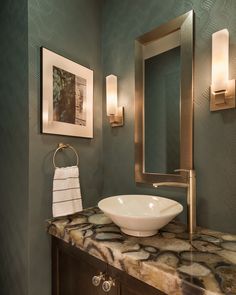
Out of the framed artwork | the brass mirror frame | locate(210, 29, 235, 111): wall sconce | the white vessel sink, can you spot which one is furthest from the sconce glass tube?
the framed artwork

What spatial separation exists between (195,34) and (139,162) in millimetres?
799

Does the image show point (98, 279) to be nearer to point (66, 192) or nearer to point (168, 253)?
point (168, 253)

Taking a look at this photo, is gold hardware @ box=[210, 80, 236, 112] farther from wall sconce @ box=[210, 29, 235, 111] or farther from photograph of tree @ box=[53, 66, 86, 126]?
photograph of tree @ box=[53, 66, 86, 126]

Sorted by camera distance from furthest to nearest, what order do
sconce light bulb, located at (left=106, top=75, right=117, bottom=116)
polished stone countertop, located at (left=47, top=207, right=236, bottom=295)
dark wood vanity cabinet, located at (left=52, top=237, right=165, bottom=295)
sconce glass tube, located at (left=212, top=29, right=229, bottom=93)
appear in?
sconce light bulb, located at (left=106, top=75, right=117, bottom=116)
sconce glass tube, located at (left=212, top=29, right=229, bottom=93)
dark wood vanity cabinet, located at (left=52, top=237, right=165, bottom=295)
polished stone countertop, located at (left=47, top=207, right=236, bottom=295)

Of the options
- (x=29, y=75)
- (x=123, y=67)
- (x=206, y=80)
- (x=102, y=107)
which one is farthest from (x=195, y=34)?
(x=29, y=75)

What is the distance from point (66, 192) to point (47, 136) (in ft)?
1.17

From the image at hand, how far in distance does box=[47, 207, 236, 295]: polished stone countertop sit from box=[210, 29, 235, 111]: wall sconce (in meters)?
0.63

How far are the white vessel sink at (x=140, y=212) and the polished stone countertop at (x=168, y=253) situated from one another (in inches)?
2.1

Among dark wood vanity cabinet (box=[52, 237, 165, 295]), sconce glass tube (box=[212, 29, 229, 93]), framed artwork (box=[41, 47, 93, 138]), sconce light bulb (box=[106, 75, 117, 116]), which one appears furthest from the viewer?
sconce light bulb (box=[106, 75, 117, 116])

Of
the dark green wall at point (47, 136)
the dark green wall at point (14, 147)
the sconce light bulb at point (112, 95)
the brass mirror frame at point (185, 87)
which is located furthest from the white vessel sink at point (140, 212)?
the sconce light bulb at point (112, 95)

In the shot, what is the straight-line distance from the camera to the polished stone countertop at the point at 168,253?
0.58 metres

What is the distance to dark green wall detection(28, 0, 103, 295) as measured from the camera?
1.11m

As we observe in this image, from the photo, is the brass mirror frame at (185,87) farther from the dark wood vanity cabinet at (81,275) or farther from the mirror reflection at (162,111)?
the dark wood vanity cabinet at (81,275)

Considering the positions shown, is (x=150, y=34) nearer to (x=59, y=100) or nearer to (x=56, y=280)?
(x=59, y=100)
